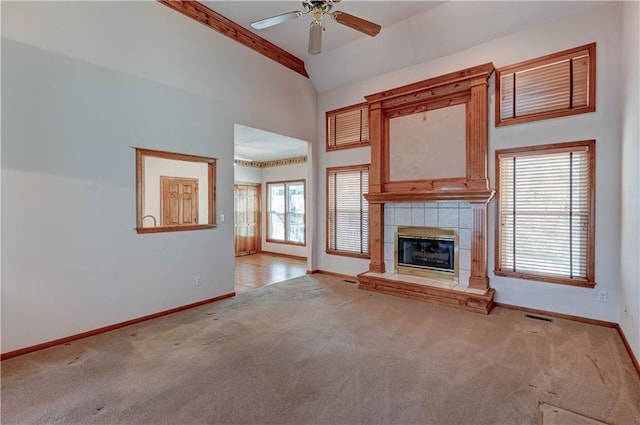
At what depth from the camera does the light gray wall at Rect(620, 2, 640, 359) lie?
2.73 metres

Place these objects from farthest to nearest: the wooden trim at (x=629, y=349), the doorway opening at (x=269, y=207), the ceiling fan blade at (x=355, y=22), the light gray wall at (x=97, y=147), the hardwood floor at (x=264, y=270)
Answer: the doorway opening at (x=269, y=207), the hardwood floor at (x=264, y=270), the ceiling fan blade at (x=355, y=22), the light gray wall at (x=97, y=147), the wooden trim at (x=629, y=349)

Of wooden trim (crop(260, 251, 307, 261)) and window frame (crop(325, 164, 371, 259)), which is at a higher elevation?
window frame (crop(325, 164, 371, 259))

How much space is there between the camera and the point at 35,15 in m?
2.91

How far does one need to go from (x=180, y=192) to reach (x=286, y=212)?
4608 millimetres

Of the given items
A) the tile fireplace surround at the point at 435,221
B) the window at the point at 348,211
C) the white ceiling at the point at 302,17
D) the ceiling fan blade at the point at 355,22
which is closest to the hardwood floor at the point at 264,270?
the window at the point at 348,211

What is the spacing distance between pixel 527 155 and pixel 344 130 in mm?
3128

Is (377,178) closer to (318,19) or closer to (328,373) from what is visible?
(318,19)

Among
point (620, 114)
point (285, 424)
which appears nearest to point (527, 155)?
point (620, 114)

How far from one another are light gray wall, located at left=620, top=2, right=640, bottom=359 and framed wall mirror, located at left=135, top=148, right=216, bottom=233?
189 inches

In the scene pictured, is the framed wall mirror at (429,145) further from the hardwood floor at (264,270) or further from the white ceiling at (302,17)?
the hardwood floor at (264,270)

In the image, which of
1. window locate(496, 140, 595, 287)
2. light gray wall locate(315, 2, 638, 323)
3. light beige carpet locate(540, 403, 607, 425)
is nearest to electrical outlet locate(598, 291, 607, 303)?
light gray wall locate(315, 2, 638, 323)

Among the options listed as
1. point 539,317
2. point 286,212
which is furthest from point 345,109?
point 539,317

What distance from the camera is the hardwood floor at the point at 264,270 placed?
18.6ft

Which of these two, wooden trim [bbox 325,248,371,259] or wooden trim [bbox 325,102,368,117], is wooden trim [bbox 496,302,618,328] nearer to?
wooden trim [bbox 325,248,371,259]
